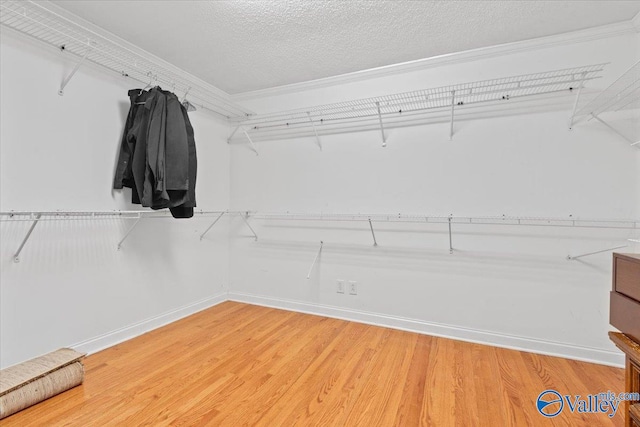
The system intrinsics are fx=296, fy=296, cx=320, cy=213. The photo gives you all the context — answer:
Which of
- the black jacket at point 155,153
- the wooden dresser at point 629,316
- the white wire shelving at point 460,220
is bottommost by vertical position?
the wooden dresser at point 629,316

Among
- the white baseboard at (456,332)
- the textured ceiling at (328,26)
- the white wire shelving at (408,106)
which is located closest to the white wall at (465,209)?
the white baseboard at (456,332)

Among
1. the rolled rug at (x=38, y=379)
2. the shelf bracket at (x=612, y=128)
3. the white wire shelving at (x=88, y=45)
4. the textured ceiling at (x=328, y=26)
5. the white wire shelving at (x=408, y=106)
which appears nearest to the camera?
the rolled rug at (x=38, y=379)

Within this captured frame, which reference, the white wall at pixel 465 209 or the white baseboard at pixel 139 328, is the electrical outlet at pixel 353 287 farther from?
the white baseboard at pixel 139 328

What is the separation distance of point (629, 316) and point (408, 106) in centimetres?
207

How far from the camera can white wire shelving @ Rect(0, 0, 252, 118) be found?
1604mm

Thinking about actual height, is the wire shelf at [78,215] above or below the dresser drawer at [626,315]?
above

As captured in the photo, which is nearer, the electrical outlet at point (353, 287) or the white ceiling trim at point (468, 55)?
the white ceiling trim at point (468, 55)

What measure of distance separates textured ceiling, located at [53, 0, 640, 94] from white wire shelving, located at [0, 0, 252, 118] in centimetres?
11

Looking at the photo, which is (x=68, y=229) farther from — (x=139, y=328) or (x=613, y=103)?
(x=613, y=103)

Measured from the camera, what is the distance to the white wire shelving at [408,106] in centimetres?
210

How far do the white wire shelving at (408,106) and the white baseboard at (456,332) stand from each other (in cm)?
157

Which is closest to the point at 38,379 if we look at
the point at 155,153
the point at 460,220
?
the point at 155,153

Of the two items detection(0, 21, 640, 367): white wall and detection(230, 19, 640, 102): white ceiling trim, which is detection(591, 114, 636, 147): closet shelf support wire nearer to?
detection(0, 21, 640, 367): white wall

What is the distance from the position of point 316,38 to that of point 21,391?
107 inches
